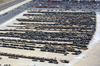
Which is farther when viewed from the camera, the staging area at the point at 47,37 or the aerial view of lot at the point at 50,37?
the staging area at the point at 47,37

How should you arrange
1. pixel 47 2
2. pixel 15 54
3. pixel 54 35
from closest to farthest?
pixel 15 54 < pixel 54 35 < pixel 47 2

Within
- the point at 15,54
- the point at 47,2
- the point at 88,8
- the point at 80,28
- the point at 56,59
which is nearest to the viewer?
the point at 56,59

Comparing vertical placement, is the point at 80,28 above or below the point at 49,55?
above

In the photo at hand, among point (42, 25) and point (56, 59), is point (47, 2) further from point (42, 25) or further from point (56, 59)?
point (56, 59)

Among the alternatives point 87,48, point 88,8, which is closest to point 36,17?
point 88,8

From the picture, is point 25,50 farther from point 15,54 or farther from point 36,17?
point 36,17


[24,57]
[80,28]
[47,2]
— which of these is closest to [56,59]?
[24,57]

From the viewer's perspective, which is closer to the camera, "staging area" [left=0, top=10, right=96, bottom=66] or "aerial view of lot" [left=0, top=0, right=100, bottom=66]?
"aerial view of lot" [left=0, top=0, right=100, bottom=66]

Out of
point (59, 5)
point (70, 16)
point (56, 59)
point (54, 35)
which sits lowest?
point (56, 59)

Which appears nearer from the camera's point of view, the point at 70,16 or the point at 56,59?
the point at 56,59
